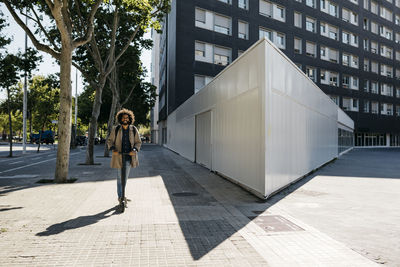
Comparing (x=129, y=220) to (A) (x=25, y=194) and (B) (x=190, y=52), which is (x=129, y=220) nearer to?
(A) (x=25, y=194)

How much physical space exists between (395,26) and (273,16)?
29.7m

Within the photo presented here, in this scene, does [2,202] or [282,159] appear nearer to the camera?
[2,202]

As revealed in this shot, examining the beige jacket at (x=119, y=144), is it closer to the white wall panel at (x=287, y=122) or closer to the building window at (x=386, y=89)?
the white wall panel at (x=287, y=122)

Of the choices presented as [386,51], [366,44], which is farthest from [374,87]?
[386,51]

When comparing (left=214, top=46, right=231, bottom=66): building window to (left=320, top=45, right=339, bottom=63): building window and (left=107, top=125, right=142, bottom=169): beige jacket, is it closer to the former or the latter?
(left=320, top=45, right=339, bottom=63): building window

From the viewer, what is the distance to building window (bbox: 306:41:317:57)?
38281 mm

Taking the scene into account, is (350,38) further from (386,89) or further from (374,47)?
(386,89)

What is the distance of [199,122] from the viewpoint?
15.5 meters

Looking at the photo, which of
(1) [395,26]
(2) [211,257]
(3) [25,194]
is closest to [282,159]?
(2) [211,257]

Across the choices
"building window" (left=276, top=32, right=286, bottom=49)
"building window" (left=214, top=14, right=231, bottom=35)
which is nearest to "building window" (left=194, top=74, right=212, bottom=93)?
"building window" (left=214, top=14, right=231, bottom=35)

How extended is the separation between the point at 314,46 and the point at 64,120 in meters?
36.5

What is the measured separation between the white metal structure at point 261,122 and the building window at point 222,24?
18450 millimetres

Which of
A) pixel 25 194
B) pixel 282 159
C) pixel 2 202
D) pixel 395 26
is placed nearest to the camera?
pixel 2 202

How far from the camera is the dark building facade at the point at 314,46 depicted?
29.5 metres
